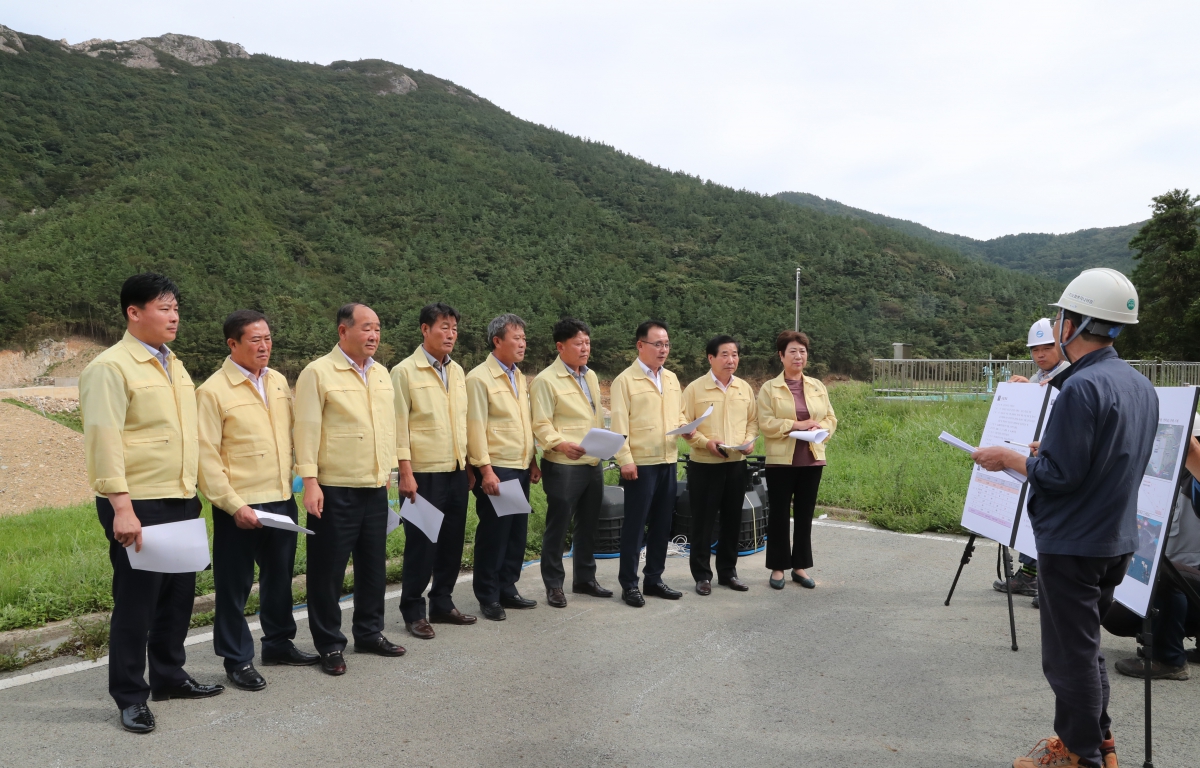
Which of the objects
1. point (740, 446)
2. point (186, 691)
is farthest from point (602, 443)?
point (186, 691)

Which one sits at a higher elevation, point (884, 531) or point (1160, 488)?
point (1160, 488)

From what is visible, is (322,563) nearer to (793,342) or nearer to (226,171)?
(793,342)

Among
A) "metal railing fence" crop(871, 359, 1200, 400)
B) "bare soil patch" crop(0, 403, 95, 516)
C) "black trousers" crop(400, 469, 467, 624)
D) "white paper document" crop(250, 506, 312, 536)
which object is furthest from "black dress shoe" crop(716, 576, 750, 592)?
"bare soil patch" crop(0, 403, 95, 516)

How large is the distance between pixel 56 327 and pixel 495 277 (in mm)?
28490

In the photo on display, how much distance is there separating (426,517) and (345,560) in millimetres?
516

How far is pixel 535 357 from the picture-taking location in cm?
5003

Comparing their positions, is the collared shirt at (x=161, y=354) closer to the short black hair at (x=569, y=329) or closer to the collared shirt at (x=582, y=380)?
the short black hair at (x=569, y=329)

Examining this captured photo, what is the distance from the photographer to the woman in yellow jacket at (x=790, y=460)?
230 inches

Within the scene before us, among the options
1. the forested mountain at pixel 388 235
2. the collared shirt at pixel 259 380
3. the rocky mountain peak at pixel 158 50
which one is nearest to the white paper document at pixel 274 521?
the collared shirt at pixel 259 380

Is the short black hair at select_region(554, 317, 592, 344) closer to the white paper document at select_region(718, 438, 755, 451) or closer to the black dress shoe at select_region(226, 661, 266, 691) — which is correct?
the white paper document at select_region(718, 438, 755, 451)

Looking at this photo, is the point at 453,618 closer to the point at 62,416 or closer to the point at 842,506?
the point at 842,506

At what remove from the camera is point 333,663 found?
161 inches

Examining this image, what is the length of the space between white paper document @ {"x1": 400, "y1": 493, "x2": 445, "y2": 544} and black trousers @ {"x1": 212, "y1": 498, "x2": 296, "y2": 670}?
2.26 ft

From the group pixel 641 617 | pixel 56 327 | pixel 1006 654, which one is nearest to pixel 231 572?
pixel 641 617
